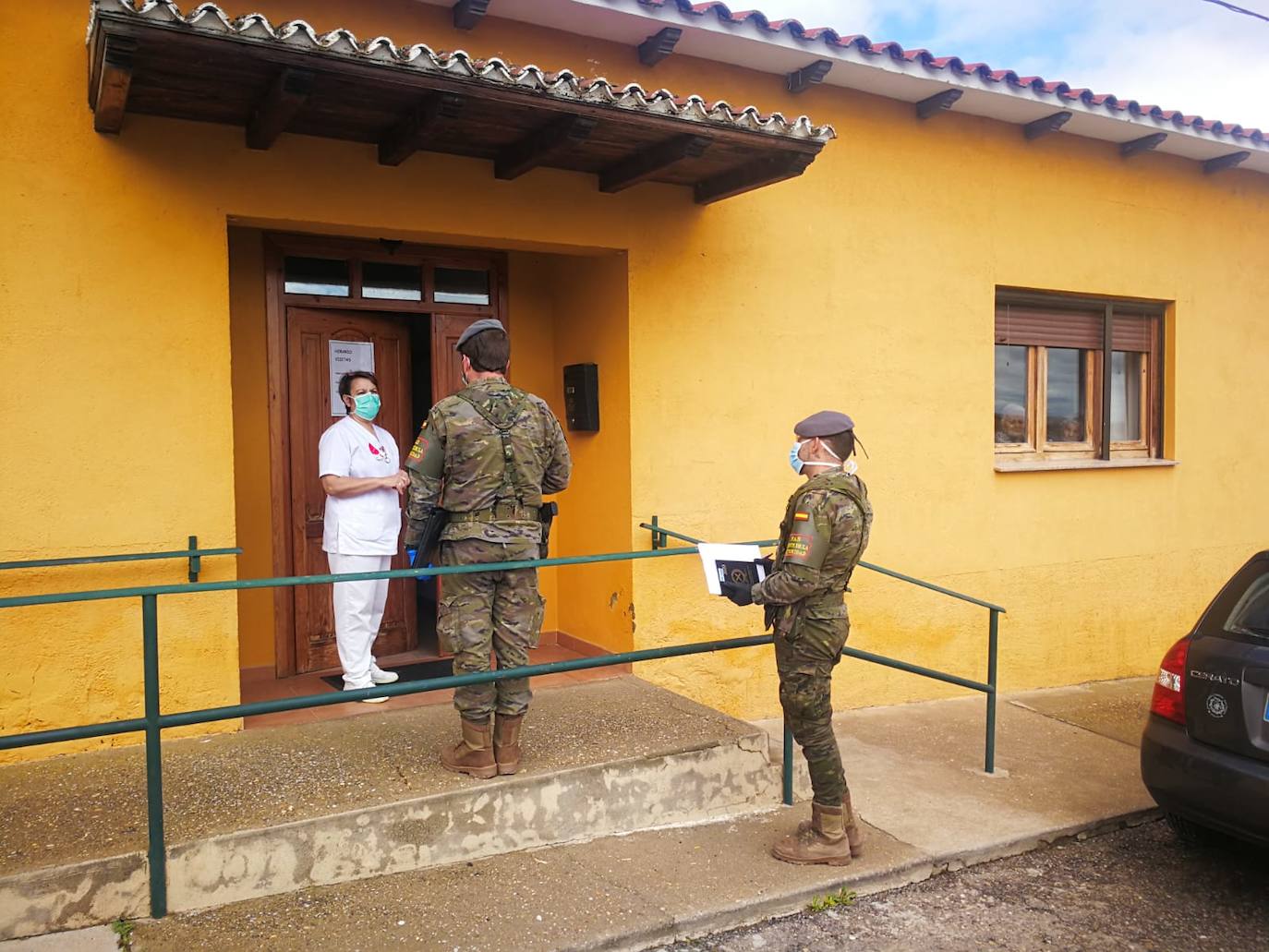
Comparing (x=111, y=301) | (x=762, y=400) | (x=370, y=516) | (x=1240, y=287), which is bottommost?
(x=370, y=516)

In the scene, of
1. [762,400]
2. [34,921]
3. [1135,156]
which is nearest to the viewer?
[34,921]

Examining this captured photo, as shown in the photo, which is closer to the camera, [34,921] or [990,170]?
[34,921]

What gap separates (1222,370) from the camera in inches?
322

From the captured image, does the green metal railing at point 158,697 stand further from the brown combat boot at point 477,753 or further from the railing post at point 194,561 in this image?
the railing post at point 194,561

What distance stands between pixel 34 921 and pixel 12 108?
3.15m

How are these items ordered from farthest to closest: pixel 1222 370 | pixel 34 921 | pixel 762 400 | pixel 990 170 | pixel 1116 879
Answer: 1. pixel 1222 370
2. pixel 990 170
3. pixel 762 400
4. pixel 1116 879
5. pixel 34 921

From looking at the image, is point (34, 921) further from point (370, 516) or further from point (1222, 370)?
point (1222, 370)

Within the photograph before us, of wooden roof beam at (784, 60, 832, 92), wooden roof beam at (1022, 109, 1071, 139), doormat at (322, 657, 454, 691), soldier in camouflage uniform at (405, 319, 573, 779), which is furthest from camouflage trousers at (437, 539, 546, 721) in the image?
wooden roof beam at (1022, 109, 1071, 139)

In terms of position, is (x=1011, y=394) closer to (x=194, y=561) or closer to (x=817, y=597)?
→ (x=817, y=597)

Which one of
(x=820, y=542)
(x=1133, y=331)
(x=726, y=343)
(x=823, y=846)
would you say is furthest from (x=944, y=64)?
(x=823, y=846)

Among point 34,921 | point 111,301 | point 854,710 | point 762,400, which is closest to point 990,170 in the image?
point 762,400

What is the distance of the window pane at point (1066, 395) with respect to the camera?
25.1ft

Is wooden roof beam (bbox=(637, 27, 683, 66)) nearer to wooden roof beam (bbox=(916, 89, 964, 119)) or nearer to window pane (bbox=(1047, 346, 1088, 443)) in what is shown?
wooden roof beam (bbox=(916, 89, 964, 119))

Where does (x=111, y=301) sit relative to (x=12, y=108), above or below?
below
